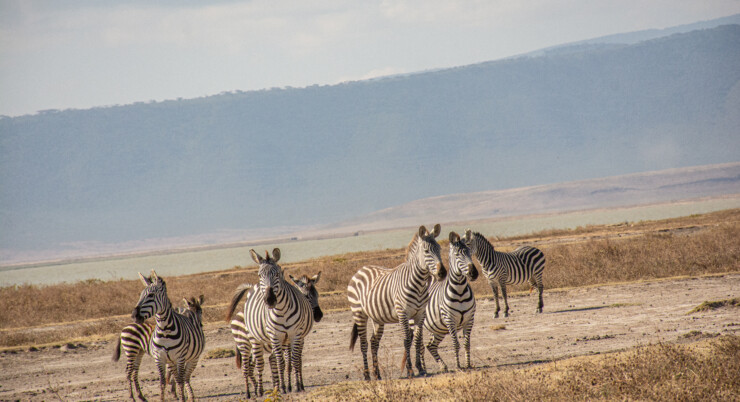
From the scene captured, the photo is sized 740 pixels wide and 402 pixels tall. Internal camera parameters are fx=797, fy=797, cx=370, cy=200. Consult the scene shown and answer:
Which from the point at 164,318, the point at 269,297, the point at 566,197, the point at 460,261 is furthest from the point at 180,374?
the point at 566,197

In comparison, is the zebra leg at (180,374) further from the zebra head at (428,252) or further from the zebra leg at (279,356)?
the zebra head at (428,252)

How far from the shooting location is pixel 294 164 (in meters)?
198

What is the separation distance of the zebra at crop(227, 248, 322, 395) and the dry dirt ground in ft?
2.71

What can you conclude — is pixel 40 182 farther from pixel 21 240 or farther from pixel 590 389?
pixel 590 389

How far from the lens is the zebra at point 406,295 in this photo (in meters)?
12.6

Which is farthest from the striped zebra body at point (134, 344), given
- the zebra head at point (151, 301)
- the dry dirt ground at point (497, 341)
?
the zebra head at point (151, 301)

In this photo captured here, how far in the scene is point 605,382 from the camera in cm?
1015

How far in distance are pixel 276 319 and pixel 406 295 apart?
82.3 inches

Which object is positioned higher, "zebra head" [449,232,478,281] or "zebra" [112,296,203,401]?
"zebra head" [449,232,478,281]

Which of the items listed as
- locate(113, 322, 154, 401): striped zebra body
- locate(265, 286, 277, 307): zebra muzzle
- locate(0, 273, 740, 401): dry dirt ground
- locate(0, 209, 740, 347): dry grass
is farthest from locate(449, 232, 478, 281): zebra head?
locate(0, 209, 740, 347): dry grass

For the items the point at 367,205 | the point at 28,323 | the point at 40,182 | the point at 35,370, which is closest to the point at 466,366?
the point at 35,370

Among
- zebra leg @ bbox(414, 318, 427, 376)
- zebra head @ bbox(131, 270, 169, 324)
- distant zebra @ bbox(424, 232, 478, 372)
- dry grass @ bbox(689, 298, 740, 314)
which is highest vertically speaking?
zebra head @ bbox(131, 270, 169, 324)

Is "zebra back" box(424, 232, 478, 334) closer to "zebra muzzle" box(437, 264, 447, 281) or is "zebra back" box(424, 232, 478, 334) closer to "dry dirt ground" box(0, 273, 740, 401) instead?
"zebra muzzle" box(437, 264, 447, 281)

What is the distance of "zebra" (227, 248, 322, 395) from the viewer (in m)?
12.4
